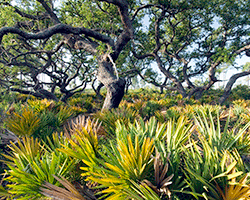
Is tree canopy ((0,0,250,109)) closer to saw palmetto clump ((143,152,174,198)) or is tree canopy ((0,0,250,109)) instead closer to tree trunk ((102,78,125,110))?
tree trunk ((102,78,125,110))

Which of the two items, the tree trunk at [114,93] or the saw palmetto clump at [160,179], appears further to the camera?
the tree trunk at [114,93]

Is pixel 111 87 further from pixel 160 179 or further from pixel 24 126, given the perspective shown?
pixel 160 179

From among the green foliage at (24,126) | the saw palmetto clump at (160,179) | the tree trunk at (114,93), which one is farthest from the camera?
the tree trunk at (114,93)

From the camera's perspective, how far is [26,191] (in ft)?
3.81

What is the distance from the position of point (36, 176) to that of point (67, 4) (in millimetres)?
10863

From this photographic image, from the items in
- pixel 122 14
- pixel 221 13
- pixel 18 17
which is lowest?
pixel 122 14

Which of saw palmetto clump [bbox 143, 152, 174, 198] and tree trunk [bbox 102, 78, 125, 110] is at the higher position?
tree trunk [bbox 102, 78, 125, 110]

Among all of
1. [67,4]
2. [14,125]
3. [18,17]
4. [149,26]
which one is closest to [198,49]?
[149,26]

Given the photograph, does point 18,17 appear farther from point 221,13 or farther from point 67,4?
point 221,13

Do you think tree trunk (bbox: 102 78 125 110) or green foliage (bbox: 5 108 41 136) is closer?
green foliage (bbox: 5 108 41 136)

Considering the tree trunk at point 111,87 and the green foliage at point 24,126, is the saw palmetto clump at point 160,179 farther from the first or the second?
the tree trunk at point 111,87

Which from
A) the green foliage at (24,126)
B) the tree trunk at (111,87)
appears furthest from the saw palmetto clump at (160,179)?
the tree trunk at (111,87)

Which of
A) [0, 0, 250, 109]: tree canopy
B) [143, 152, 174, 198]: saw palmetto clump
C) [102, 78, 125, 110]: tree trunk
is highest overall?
[0, 0, 250, 109]: tree canopy

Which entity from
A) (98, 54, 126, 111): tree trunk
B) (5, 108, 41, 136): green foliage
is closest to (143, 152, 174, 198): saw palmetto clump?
(5, 108, 41, 136): green foliage
